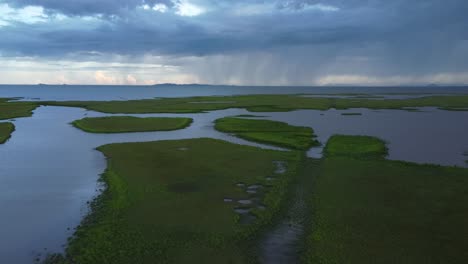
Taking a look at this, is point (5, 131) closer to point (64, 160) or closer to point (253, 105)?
point (64, 160)

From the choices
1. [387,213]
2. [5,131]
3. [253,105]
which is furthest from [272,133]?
[253,105]

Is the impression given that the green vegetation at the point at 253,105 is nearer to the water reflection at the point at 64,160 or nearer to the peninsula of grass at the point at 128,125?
the peninsula of grass at the point at 128,125

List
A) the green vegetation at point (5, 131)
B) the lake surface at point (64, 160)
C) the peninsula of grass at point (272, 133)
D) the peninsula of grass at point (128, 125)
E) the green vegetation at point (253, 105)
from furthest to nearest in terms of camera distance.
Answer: the green vegetation at point (253, 105) → the peninsula of grass at point (128, 125) → the green vegetation at point (5, 131) → the peninsula of grass at point (272, 133) → the lake surface at point (64, 160)

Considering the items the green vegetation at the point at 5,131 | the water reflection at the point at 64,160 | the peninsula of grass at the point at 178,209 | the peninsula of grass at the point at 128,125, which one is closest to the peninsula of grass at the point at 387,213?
the peninsula of grass at the point at 178,209

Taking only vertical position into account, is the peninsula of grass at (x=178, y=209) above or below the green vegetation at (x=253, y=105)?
below

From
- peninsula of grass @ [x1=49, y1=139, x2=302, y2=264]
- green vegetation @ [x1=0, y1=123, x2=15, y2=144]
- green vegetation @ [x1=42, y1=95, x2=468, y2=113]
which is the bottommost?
peninsula of grass @ [x1=49, y1=139, x2=302, y2=264]

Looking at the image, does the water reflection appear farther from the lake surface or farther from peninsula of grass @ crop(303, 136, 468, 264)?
peninsula of grass @ crop(303, 136, 468, 264)

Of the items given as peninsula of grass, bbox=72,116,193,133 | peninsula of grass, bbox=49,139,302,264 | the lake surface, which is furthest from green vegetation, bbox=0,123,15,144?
peninsula of grass, bbox=49,139,302,264
